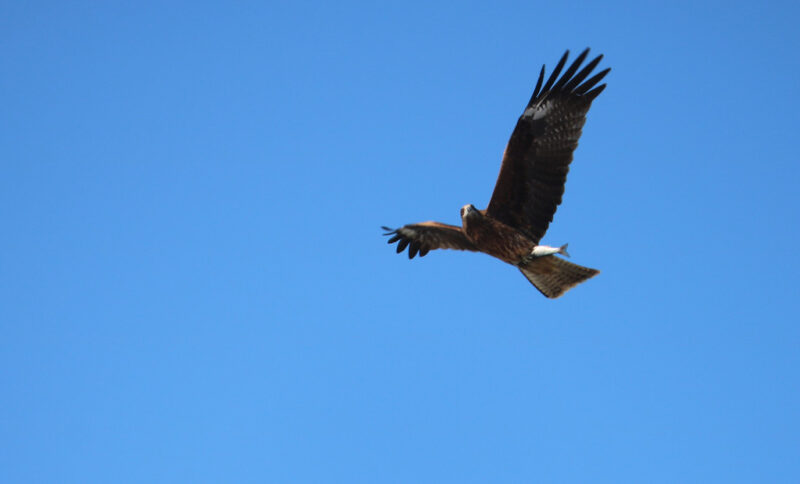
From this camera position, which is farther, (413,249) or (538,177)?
(413,249)

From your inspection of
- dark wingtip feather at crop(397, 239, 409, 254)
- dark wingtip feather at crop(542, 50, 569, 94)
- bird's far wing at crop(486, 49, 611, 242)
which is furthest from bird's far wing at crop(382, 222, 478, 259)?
dark wingtip feather at crop(542, 50, 569, 94)

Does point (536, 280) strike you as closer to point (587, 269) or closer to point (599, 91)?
point (587, 269)

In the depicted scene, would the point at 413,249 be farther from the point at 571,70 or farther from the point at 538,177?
the point at 571,70

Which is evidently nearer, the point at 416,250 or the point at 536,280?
the point at 536,280

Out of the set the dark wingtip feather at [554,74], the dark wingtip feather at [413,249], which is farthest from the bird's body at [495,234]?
the dark wingtip feather at [554,74]

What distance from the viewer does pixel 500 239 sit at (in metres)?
10.1

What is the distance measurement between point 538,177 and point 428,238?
1935 millimetres

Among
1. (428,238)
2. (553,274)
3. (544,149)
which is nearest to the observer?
(544,149)

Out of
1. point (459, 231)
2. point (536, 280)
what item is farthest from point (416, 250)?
point (536, 280)

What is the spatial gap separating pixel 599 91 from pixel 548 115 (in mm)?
661

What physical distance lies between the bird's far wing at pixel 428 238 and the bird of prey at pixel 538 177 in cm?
52

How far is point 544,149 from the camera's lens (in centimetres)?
998

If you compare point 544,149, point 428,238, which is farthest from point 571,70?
point 428,238

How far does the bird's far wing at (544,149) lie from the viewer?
32.7 ft
